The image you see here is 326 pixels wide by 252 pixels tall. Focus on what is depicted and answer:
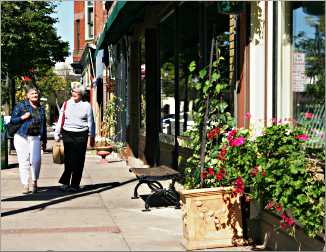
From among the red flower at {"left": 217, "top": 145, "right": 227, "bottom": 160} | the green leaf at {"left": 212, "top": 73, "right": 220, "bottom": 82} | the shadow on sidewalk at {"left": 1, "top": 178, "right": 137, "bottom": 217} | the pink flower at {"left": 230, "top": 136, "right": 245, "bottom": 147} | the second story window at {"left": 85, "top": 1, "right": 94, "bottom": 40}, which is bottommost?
the shadow on sidewalk at {"left": 1, "top": 178, "right": 137, "bottom": 217}

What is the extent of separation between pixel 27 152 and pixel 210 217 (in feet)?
15.1

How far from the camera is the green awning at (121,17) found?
34.7 feet

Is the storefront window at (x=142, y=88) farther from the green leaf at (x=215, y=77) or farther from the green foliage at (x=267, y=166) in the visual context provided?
the green leaf at (x=215, y=77)

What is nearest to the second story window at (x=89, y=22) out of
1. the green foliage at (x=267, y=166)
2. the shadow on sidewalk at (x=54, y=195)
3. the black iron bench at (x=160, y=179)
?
the shadow on sidewalk at (x=54, y=195)

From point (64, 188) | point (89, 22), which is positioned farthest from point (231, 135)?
point (89, 22)

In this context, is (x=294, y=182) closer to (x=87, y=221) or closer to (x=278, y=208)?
(x=278, y=208)

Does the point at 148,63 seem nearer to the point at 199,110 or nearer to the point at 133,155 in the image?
the point at 133,155

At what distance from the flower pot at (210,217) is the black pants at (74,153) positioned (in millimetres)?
4486

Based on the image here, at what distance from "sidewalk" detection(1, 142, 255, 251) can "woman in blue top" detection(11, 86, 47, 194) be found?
0.52m

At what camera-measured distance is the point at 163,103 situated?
13.7 metres

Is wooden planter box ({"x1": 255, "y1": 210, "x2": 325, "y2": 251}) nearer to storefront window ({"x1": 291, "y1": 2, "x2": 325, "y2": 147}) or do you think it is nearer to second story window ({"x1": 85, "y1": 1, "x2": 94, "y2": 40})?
storefront window ({"x1": 291, "y1": 2, "x2": 325, "y2": 147})

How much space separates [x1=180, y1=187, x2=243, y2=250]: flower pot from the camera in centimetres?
629

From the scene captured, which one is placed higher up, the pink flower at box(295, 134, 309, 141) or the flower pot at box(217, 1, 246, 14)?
the flower pot at box(217, 1, 246, 14)

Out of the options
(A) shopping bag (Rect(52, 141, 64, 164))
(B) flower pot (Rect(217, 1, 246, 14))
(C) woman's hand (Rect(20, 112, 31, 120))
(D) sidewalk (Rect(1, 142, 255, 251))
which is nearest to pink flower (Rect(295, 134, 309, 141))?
(D) sidewalk (Rect(1, 142, 255, 251))
